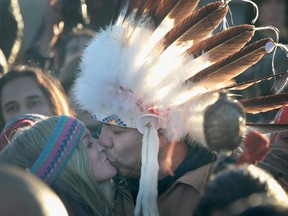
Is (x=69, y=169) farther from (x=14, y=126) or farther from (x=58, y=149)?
(x=14, y=126)

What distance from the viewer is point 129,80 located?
4.18 m

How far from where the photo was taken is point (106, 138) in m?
4.44

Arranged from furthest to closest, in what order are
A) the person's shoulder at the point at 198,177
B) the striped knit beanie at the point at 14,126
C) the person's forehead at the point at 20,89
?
the person's forehead at the point at 20,89 < the striped knit beanie at the point at 14,126 < the person's shoulder at the point at 198,177

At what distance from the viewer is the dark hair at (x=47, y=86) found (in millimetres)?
5892

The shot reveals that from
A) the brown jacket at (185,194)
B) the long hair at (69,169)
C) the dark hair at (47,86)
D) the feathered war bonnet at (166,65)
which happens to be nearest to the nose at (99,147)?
the long hair at (69,169)

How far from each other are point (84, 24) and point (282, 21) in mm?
2060

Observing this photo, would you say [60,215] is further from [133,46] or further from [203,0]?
[203,0]

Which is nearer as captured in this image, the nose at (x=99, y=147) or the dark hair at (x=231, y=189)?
the dark hair at (x=231, y=189)

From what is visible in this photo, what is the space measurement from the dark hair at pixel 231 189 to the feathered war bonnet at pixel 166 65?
113 cm

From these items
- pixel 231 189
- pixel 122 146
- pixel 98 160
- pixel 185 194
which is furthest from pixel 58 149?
pixel 231 189

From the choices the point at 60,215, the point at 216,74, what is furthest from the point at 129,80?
the point at 60,215

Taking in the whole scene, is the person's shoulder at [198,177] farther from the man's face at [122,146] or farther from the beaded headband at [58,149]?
the beaded headband at [58,149]

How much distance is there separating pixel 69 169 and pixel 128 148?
0.38m

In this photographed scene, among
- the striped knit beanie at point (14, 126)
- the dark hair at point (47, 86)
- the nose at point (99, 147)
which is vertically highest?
the nose at point (99, 147)
